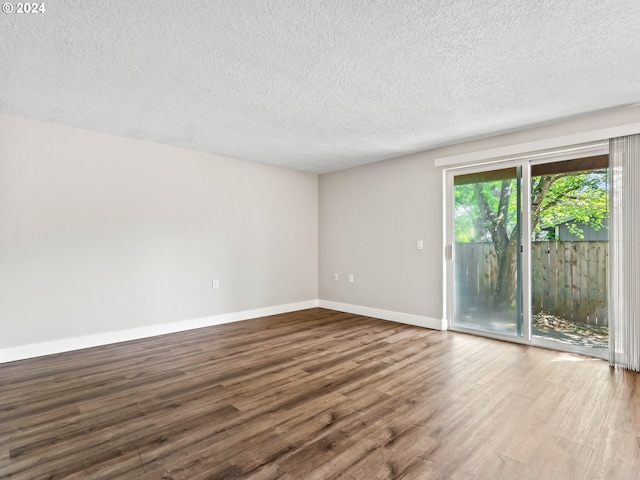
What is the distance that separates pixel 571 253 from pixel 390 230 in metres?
2.18

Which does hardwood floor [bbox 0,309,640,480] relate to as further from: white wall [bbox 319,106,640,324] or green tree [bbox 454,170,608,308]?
white wall [bbox 319,106,640,324]

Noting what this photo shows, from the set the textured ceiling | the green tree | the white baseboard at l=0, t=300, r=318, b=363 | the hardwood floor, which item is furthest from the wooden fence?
the white baseboard at l=0, t=300, r=318, b=363

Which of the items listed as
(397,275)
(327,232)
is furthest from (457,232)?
(327,232)

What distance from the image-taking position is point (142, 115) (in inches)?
127

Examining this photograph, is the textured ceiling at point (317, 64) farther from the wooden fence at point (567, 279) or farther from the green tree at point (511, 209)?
the wooden fence at point (567, 279)

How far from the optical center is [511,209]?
388cm

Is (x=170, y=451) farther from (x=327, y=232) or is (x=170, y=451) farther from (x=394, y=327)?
(x=327, y=232)

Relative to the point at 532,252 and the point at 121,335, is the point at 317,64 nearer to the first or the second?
the point at 532,252

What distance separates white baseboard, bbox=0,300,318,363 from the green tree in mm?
3181

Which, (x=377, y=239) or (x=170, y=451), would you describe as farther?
(x=377, y=239)

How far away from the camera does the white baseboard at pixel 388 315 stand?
172 inches

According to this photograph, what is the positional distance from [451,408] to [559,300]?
2255 mm

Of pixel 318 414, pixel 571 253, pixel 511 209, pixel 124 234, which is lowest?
pixel 318 414

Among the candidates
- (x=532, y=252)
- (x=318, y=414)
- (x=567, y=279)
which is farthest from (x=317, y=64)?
(x=567, y=279)
